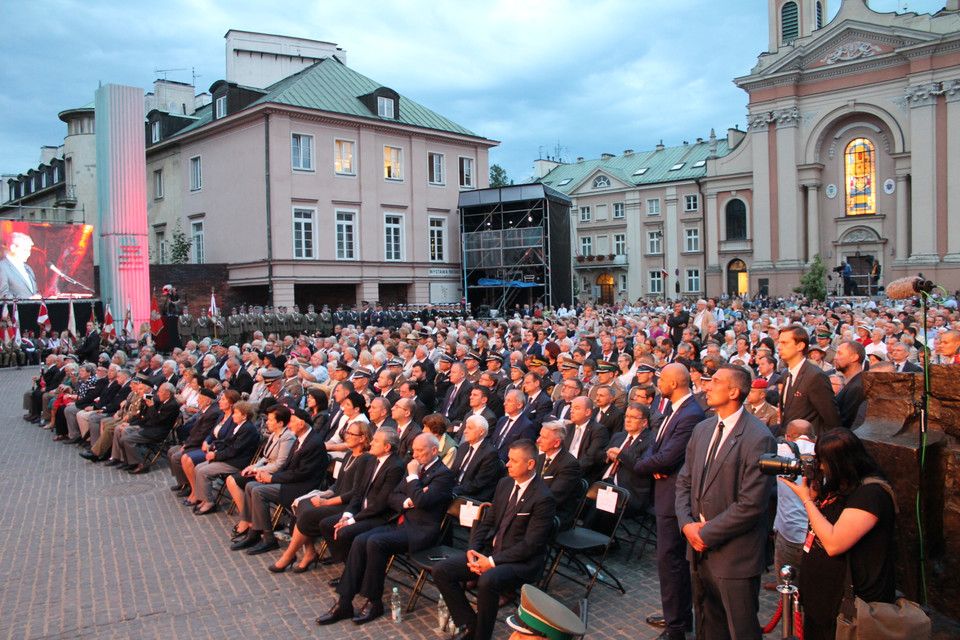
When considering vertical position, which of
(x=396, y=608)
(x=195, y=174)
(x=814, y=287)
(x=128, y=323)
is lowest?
(x=396, y=608)

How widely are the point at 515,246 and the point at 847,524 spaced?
3002cm

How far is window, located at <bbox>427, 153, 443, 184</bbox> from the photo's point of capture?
35375 mm

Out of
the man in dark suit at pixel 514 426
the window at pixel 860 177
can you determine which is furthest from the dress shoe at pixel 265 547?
the window at pixel 860 177

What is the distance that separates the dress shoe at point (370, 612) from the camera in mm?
5566

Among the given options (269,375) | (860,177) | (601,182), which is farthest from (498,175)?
(269,375)

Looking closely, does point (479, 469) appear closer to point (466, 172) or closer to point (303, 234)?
point (303, 234)

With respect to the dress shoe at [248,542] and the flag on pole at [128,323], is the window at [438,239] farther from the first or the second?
the dress shoe at [248,542]

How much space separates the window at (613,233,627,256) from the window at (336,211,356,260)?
28.6 m

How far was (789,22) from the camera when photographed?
144ft

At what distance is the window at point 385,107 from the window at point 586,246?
27.0 metres

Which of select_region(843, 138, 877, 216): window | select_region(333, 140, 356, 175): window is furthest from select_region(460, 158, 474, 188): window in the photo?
select_region(843, 138, 877, 216): window

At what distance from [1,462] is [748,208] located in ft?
149

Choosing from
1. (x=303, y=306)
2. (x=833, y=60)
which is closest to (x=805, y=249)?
(x=833, y=60)

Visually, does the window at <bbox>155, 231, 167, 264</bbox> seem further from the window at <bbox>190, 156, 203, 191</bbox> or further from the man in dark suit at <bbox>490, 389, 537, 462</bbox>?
the man in dark suit at <bbox>490, 389, 537, 462</bbox>
